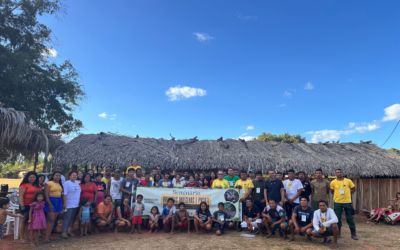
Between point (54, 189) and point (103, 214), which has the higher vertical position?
point (54, 189)

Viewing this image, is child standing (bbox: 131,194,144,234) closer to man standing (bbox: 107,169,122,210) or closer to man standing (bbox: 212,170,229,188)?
man standing (bbox: 107,169,122,210)

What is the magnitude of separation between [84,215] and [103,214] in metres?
0.47

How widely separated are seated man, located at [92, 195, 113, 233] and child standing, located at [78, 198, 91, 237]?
0.24 meters

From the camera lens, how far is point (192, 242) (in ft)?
18.4

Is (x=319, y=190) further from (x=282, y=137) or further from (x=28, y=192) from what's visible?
(x=282, y=137)

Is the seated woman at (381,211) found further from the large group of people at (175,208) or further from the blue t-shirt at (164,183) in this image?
the blue t-shirt at (164,183)

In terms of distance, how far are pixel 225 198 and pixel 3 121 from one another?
21.7 ft

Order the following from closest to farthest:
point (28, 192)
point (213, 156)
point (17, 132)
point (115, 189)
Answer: point (28, 192)
point (115, 189)
point (17, 132)
point (213, 156)

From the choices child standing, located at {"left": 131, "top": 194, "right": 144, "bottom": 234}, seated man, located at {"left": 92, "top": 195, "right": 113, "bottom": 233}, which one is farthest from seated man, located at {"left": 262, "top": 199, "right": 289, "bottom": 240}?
seated man, located at {"left": 92, "top": 195, "right": 113, "bottom": 233}

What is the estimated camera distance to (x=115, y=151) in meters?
10.1

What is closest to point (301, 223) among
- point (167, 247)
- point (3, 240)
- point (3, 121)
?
point (167, 247)

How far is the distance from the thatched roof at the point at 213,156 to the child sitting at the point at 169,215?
11.3ft

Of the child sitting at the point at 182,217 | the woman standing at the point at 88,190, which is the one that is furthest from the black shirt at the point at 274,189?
the woman standing at the point at 88,190

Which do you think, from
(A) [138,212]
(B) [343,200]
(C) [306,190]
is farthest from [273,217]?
(A) [138,212]
